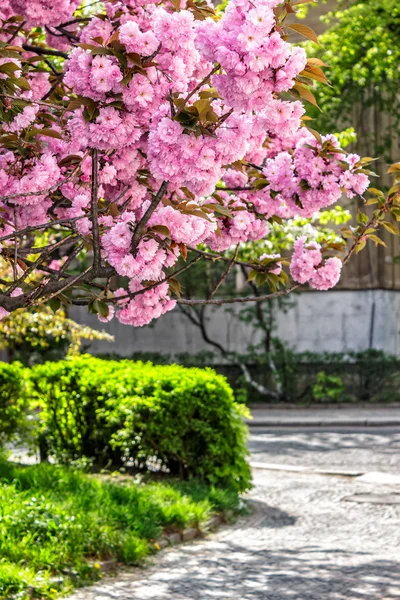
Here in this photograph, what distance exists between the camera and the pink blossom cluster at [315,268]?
6.13 metres

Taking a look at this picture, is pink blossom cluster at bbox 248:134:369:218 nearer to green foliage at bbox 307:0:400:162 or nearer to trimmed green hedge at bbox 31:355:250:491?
trimmed green hedge at bbox 31:355:250:491

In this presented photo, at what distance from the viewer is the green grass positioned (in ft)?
21.3

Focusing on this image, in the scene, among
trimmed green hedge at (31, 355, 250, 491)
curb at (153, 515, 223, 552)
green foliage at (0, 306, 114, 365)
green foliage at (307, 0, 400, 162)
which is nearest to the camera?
curb at (153, 515, 223, 552)

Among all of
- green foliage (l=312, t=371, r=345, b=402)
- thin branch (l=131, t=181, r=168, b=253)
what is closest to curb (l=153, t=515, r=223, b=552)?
thin branch (l=131, t=181, r=168, b=253)

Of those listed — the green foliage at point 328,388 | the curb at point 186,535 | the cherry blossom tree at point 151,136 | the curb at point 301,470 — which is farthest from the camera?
the green foliage at point 328,388

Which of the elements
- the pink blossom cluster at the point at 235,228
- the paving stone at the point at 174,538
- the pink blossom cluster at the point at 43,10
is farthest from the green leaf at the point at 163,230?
the paving stone at the point at 174,538

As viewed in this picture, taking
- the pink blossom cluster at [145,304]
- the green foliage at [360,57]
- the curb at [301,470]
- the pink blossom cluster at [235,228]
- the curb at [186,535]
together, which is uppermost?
the green foliage at [360,57]

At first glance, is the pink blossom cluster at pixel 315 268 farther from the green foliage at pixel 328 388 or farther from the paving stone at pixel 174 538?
the green foliage at pixel 328 388

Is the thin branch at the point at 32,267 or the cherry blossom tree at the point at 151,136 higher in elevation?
the cherry blossom tree at the point at 151,136

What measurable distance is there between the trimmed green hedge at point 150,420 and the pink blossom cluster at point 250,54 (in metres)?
5.98

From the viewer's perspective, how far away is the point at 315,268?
6.21 m

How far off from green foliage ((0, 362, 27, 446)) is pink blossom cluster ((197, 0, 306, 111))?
25.8ft

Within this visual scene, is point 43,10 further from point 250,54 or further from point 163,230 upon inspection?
point 250,54

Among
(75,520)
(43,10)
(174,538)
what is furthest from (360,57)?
(43,10)
